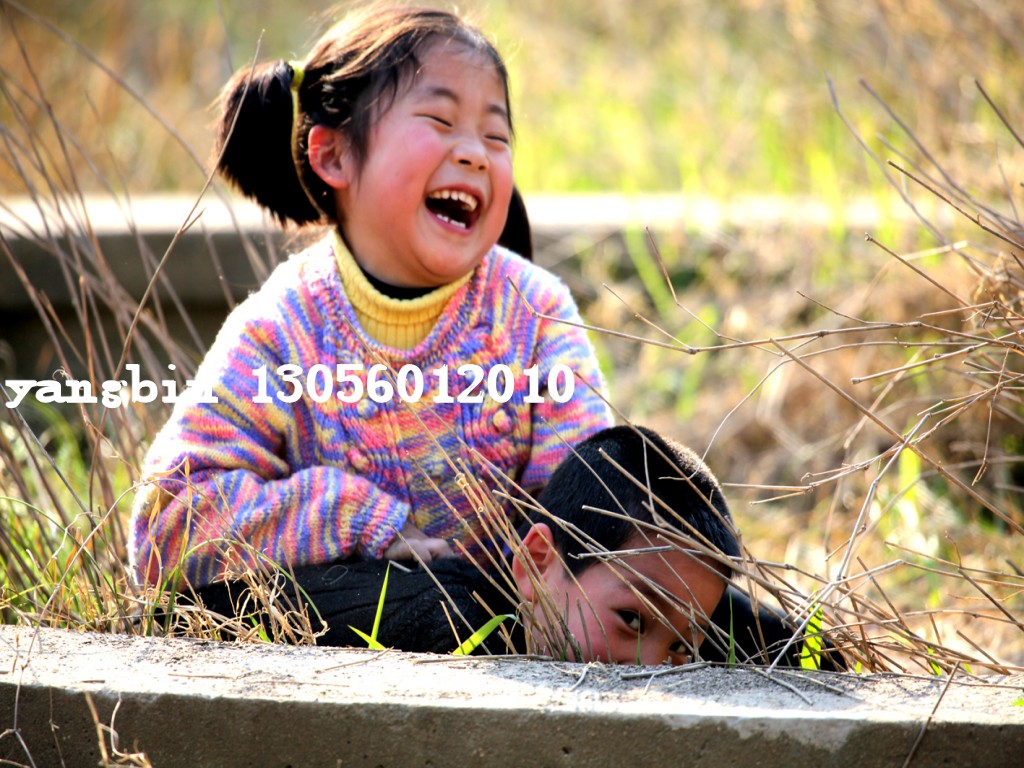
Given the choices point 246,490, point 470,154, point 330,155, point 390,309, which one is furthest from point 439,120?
point 246,490

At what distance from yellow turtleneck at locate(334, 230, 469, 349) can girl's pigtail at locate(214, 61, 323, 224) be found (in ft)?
0.68

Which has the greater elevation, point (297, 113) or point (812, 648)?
point (297, 113)

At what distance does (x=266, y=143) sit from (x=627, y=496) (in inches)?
38.2

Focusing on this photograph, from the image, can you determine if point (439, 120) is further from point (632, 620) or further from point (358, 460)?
point (632, 620)

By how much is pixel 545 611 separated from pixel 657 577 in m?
0.21

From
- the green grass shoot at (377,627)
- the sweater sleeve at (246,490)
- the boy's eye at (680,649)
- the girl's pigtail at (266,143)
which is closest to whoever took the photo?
the green grass shoot at (377,627)

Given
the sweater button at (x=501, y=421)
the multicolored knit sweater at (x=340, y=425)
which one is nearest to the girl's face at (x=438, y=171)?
the multicolored knit sweater at (x=340, y=425)

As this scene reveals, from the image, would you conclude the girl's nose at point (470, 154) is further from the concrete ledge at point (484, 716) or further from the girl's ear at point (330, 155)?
the concrete ledge at point (484, 716)

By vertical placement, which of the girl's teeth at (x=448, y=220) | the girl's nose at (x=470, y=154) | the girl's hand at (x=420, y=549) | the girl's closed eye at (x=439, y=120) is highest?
the girl's closed eye at (x=439, y=120)

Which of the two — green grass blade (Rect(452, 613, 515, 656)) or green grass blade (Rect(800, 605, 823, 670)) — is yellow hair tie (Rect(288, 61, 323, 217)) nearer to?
green grass blade (Rect(452, 613, 515, 656))

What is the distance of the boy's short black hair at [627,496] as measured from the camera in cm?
186

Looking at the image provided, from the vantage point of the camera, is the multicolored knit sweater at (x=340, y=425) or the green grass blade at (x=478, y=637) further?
the multicolored knit sweater at (x=340, y=425)

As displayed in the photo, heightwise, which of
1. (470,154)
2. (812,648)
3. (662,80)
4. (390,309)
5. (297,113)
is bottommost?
(812,648)

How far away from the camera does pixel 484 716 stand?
1.39m
